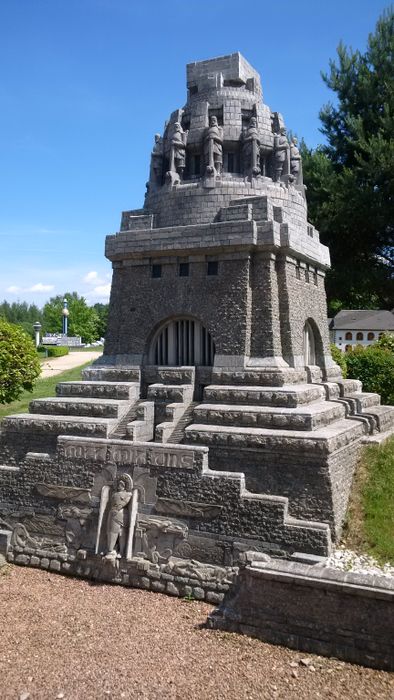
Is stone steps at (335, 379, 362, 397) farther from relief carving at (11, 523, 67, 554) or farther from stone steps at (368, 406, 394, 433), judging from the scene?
relief carving at (11, 523, 67, 554)

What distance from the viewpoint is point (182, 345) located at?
15227 millimetres

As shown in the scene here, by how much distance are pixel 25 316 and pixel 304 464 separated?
13550 cm

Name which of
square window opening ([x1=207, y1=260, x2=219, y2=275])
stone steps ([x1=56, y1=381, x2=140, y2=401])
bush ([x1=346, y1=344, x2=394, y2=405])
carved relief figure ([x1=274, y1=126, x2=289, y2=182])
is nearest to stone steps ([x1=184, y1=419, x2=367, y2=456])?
stone steps ([x1=56, y1=381, x2=140, y2=401])

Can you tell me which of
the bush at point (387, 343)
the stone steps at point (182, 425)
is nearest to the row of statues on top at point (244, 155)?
the stone steps at point (182, 425)

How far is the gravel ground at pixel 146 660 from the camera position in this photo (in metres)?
7.79

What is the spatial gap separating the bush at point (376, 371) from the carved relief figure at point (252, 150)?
420 inches

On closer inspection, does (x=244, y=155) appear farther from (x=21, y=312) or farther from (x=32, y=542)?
(x=21, y=312)

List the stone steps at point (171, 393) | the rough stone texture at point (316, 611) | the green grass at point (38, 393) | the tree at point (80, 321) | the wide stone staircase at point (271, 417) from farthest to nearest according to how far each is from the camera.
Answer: the tree at point (80, 321), the green grass at point (38, 393), the stone steps at point (171, 393), the wide stone staircase at point (271, 417), the rough stone texture at point (316, 611)

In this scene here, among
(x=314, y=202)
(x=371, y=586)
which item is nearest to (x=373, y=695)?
(x=371, y=586)

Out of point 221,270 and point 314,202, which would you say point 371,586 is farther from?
point 314,202

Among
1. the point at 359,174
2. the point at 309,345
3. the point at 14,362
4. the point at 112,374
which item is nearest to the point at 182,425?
the point at 112,374

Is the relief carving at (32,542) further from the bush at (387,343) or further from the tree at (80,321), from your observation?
the tree at (80,321)

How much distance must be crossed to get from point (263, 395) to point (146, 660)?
604 cm

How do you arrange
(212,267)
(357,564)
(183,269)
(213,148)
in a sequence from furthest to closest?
(213,148), (183,269), (212,267), (357,564)
